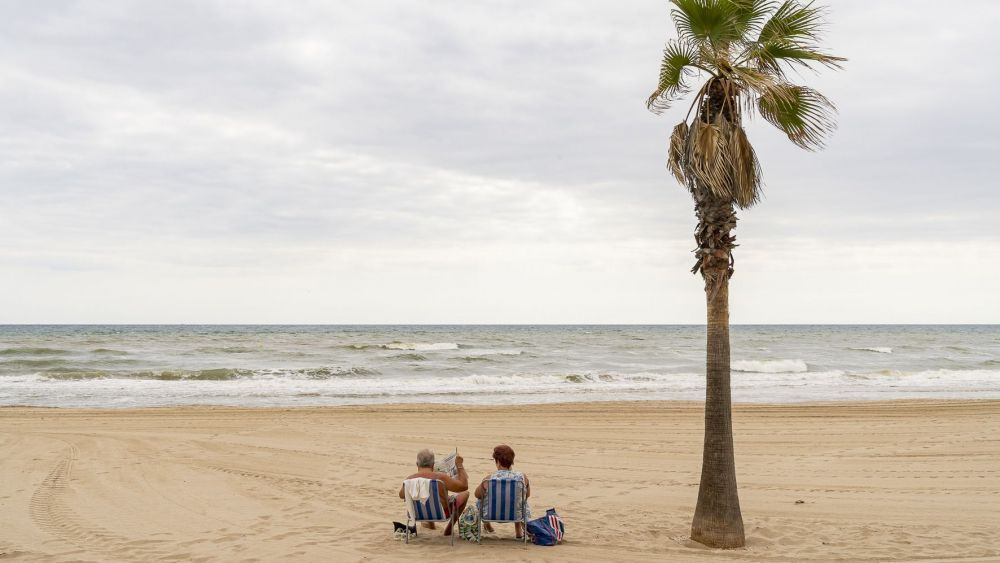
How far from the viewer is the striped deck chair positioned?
6250 mm

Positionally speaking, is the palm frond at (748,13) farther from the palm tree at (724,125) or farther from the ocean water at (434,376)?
the ocean water at (434,376)

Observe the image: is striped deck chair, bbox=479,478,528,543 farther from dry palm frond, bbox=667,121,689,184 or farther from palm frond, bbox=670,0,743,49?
palm frond, bbox=670,0,743,49

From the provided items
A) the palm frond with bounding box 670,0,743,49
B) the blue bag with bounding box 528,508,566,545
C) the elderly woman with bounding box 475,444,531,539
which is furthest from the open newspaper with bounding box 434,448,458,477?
the palm frond with bounding box 670,0,743,49

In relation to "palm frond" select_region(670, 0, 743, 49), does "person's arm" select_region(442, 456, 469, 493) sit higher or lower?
lower

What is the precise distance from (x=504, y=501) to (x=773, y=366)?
29.2m

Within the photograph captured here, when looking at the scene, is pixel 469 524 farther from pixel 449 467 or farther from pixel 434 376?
pixel 434 376

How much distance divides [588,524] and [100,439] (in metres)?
8.82

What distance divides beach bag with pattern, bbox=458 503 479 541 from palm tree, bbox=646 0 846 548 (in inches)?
80.7

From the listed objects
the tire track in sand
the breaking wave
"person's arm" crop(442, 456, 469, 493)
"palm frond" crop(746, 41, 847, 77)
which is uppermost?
"palm frond" crop(746, 41, 847, 77)

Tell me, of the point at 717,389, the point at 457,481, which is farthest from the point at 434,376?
the point at 717,389

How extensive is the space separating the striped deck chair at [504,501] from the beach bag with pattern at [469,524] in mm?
185

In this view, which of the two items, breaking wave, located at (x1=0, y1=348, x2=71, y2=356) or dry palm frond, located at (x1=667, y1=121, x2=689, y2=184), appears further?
breaking wave, located at (x1=0, y1=348, x2=71, y2=356)

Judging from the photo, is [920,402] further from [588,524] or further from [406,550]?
[406,550]

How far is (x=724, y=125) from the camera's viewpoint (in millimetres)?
5797
